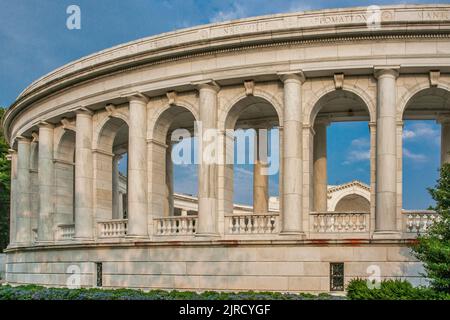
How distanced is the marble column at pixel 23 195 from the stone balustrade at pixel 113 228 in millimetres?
11839

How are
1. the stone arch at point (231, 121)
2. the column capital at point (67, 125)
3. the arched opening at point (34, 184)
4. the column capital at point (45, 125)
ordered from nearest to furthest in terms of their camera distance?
the stone arch at point (231, 121)
the column capital at point (67, 125)
the column capital at point (45, 125)
the arched opening at point (34, 184)

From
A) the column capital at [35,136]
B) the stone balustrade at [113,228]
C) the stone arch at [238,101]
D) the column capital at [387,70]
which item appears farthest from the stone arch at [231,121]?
the column capital at [35,136]

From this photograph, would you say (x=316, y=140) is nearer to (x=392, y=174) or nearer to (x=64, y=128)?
(x=392, y=174)

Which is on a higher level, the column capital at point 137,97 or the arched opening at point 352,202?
the column capital at point 137,97

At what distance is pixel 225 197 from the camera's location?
3678 cm

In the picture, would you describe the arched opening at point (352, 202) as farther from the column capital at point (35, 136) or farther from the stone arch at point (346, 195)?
the column capital at point (35, 136)

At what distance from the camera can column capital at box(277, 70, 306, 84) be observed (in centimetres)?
3459

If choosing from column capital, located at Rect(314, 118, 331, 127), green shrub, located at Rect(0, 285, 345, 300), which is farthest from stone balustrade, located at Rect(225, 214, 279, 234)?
column capital, located at Rect(314, 118, 331, 127)

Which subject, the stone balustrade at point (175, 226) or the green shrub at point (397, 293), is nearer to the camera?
the green shrub at point (397, 293)

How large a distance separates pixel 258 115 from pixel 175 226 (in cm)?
1224

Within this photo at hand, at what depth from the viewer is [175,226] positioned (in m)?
37.6

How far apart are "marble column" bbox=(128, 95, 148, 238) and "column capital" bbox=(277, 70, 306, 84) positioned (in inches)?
408

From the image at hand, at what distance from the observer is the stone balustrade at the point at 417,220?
3266 cm

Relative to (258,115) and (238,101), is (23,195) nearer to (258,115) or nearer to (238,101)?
(258,115)
